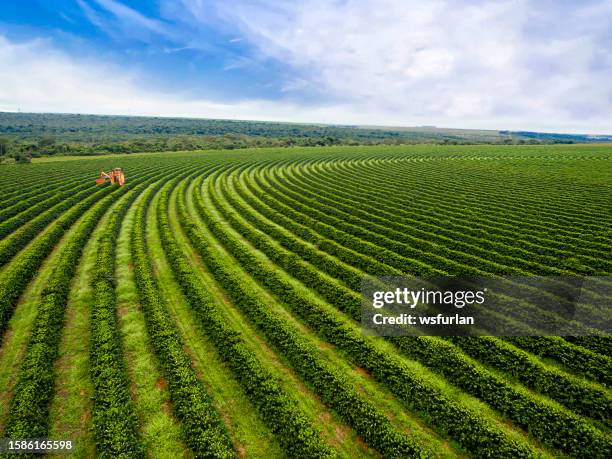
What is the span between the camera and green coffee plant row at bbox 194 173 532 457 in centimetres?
867

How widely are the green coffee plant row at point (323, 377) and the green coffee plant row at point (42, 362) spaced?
7.07 metres

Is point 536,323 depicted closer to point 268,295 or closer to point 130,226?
point 268,295

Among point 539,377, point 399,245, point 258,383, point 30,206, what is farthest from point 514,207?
point 30,206

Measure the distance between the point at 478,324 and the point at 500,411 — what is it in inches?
175

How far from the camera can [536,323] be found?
1338 cm

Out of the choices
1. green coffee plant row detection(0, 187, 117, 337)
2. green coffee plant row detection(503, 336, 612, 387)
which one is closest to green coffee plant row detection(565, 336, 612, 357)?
green coffee plant row detection(503, 336, 612, 387)

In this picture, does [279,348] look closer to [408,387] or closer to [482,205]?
[408,387]

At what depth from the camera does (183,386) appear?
402 inches

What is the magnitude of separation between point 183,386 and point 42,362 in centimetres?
516

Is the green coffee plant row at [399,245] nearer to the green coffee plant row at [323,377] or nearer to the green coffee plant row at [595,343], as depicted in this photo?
the green coffee plant row at [595,343]

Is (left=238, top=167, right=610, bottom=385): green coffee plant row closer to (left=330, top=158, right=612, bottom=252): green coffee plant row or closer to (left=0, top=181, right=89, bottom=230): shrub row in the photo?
(left=330, top=158, right=612, bottom=252): green coffee plant row

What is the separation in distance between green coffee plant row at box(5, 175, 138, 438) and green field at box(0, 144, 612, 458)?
0.06 m

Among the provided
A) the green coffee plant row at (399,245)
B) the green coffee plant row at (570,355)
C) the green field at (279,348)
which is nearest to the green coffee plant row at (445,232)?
the green field at (279,348)

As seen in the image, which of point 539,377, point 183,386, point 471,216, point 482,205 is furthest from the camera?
point 482,205
